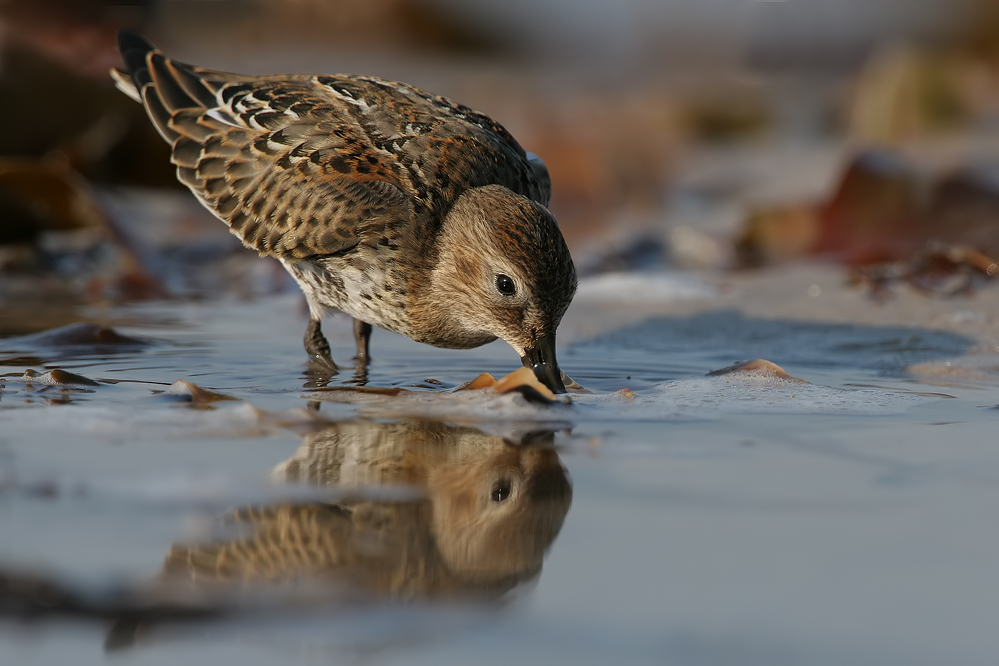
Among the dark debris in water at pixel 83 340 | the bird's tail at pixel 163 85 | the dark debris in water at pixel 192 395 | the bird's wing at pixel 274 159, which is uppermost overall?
the bird's tail at pixel 163 85

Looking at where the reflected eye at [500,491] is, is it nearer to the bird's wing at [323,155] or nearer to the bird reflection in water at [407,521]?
the bird reflection in water at [407,521]

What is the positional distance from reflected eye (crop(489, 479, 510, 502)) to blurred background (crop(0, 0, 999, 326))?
3429mm

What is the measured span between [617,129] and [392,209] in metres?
7.47

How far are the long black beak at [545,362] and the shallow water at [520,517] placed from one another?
0.59 feet

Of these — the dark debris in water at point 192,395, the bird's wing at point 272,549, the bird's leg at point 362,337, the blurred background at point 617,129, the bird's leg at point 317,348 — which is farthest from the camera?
the blurred background at point 617,129

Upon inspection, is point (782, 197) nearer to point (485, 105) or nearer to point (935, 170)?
point (935, 170)

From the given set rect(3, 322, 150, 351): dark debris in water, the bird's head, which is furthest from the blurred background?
the bird's head

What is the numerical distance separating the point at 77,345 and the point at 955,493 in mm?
3555

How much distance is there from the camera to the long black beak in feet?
14.0

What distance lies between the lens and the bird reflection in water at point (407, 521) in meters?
Result: 2.28

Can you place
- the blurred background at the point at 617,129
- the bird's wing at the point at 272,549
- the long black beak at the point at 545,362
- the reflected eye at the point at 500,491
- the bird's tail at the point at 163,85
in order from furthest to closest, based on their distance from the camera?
1. the blurred background at the point at 617,129
2. the bird's tail at the point at 163,85
3. the long black beak at the point at 545,362
4. the reflected eye at the point at 500,491
5. the bird's wing at the point at 272,549

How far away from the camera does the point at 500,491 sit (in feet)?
9.56

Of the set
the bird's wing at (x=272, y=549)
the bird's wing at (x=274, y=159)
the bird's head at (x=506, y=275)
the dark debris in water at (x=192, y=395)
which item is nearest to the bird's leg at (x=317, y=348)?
the bird's wing at (x=274, y=159)

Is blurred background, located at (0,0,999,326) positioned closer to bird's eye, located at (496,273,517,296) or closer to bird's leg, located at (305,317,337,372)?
bird's leg, located at (305,317,337,372)
